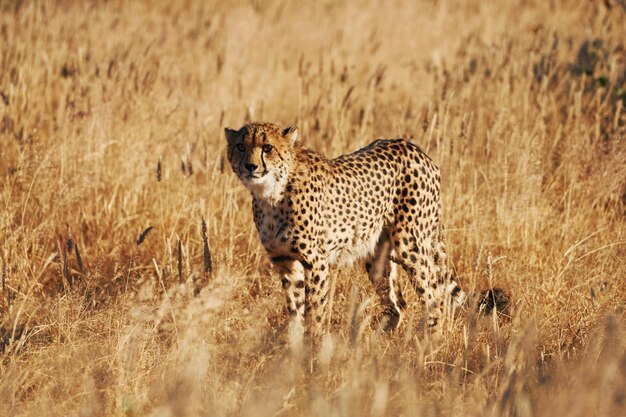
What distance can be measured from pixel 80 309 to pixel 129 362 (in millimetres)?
743

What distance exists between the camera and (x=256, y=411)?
7.47 ft

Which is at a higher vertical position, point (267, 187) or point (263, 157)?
point (263, 157)

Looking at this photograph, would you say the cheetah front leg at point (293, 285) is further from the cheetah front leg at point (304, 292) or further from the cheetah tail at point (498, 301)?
the cheetah tail at point (498, 301)

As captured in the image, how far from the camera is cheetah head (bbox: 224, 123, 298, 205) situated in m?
3.57

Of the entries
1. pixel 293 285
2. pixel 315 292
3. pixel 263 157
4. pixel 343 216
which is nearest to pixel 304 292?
pixel 293 285

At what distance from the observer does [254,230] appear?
→ 180 inches

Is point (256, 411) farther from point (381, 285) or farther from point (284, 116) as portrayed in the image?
point (284, 116)

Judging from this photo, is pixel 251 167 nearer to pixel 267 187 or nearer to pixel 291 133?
pixel 267 187

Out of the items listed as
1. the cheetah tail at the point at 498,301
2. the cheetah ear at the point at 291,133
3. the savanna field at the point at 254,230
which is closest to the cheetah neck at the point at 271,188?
the cheetah ear at the point at 291,133

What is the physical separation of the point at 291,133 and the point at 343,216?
0.42 meters

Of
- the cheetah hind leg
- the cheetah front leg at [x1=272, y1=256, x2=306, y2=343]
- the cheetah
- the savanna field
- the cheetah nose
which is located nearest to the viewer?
the savanna field

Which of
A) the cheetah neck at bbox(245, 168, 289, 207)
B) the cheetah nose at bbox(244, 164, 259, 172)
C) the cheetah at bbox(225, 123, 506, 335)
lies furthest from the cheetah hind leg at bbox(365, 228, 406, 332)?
the cheetah nose at bbox(244, 164, 259, 172)

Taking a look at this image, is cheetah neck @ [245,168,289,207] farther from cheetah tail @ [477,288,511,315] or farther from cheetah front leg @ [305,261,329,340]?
cheetah tail @ [477,288,511,315]

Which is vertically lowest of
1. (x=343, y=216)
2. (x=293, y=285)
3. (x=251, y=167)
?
(x=293, y=285)
